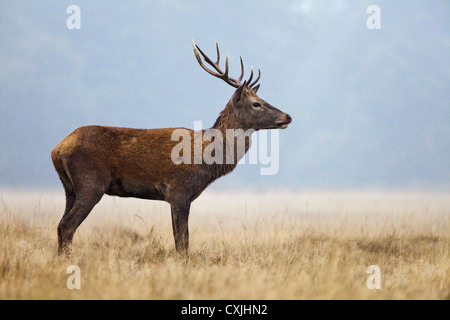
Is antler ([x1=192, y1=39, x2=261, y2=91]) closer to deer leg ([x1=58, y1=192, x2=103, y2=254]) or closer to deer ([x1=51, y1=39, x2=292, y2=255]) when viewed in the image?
deer ([x1=51, y1=39, x2=292, y2=255])

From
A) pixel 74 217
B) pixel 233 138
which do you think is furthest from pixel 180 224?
pixel 233 138

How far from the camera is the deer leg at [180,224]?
7.18 meters

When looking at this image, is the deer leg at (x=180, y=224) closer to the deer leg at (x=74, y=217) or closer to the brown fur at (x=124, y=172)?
the brown fur at (x=124, y=172)

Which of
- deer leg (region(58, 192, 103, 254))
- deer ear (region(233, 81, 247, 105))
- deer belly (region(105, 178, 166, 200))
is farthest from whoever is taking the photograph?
deer ear (region(233, 81, 247, 105))

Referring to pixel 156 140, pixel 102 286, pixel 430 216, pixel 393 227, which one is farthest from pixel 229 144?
pixel 430 216

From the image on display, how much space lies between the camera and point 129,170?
731 centimetres

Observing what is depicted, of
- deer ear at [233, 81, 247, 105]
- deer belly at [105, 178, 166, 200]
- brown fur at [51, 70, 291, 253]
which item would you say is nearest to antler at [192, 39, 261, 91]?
deer ear at [233, 81, 247, 105]

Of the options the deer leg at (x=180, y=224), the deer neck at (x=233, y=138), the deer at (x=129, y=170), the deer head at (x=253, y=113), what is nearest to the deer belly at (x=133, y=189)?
the deer at (x=129, y=170)

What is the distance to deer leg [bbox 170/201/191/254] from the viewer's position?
718 centimetres

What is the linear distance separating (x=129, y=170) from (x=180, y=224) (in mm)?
1114

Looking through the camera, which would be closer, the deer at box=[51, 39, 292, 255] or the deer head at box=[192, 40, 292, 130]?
the deer at box=[51, 39, 292, 255]

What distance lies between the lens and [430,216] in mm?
10141
